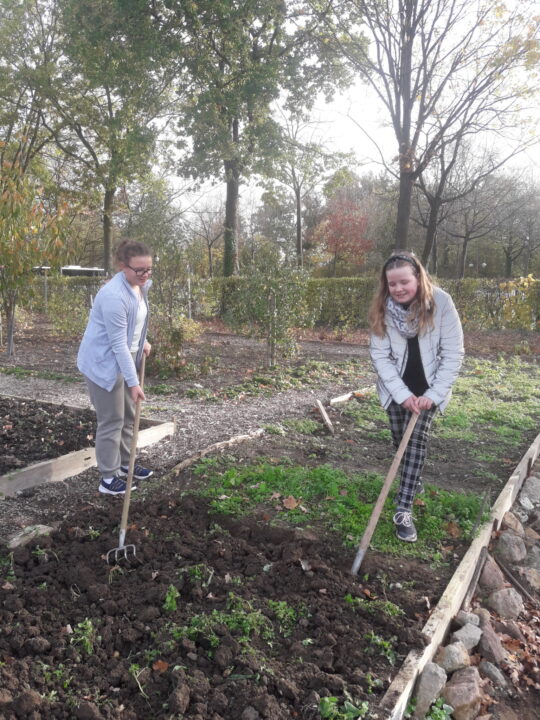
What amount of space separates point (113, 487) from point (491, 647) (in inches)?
112

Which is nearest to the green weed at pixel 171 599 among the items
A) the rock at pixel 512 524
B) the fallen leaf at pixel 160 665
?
the fallen leaf at pixel 160 665

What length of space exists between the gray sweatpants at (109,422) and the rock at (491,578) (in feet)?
9.09

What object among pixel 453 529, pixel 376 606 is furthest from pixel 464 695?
pixel 453 529

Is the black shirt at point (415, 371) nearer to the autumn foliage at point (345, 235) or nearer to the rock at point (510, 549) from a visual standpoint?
the rock at point (510, 549)

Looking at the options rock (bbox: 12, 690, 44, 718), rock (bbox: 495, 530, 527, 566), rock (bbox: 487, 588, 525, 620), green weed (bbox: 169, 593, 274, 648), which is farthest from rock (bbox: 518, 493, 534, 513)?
rock (bbox: 12, 690, 44, 718)

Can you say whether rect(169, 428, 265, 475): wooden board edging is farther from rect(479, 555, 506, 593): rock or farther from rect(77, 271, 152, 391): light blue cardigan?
rect(479, 555, 506, 593): rock

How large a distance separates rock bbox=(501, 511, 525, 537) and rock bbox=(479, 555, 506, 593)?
76cm

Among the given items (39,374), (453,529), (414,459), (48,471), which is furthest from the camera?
(39,374)

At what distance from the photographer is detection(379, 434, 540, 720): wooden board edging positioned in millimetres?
2248

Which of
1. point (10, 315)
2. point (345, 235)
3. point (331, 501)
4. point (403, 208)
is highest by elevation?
point (345, 235)

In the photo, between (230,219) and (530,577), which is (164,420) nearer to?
(530,577)

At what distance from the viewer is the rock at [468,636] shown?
2.80m

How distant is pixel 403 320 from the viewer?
3.62 m

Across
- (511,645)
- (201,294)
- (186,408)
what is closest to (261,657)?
(511,645)
